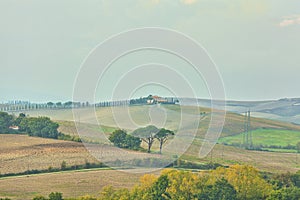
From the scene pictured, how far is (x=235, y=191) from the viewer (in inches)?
1538

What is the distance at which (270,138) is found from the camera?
307 feet

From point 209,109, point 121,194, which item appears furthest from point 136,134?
point 209,109

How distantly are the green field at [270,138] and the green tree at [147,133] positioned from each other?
23.2 meters

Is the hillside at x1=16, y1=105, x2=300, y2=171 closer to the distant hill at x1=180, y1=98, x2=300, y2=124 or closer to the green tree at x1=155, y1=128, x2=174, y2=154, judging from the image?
the green tree at x1=155, y1=128, x2=174, y2=154

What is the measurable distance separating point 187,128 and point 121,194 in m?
34.4

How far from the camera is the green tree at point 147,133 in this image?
212 feet

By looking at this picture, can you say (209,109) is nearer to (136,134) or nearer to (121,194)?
(136,134)

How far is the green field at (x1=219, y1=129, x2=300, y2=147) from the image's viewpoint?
289 ft

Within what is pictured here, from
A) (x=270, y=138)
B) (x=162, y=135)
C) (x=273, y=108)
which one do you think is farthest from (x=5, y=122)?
(x=273, y=108)

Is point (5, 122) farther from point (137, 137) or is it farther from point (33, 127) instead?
point (137, 137)

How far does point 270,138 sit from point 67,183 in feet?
184

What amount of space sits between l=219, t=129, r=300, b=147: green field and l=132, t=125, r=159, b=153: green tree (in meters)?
23.2

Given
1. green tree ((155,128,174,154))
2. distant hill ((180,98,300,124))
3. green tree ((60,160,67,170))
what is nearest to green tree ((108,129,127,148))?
green tree ((155,128,174,154))

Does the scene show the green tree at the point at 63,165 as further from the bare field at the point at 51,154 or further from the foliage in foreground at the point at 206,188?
the foliage in foreground at the point at 206,188
